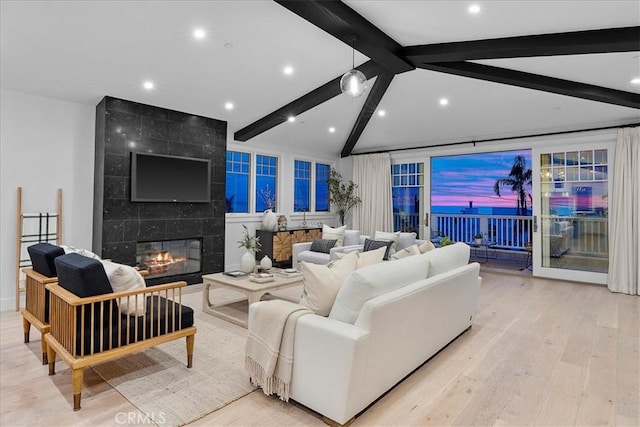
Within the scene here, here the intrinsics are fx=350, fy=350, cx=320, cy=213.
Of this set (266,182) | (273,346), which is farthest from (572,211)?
(273,346)

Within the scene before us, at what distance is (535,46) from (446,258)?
221cm

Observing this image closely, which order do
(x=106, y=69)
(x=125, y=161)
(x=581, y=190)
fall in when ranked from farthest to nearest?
(x=581, y=190)
(x=125, y=161)
(x=106, y=69)

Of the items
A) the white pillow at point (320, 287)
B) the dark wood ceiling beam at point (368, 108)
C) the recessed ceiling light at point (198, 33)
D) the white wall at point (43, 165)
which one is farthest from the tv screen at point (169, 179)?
the white pillow at point (320, 287)

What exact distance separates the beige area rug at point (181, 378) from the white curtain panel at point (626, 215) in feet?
18.4

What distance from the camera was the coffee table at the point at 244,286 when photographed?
3.65 m

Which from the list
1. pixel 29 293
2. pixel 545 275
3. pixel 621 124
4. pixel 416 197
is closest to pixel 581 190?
→ pixel 621 124

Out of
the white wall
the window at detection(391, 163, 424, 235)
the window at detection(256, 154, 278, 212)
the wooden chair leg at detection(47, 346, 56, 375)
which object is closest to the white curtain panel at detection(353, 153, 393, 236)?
the window at detection(391, 163, 424, 235)

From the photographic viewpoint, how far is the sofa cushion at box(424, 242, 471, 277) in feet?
10.00

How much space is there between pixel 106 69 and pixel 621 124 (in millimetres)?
7191

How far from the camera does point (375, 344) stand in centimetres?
212

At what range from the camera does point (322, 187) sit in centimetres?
865

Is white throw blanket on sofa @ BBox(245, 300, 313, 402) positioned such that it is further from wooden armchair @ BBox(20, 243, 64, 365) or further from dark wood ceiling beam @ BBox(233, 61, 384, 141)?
dark wood ceiling beam @ BBox(233, 61, 384, 141)

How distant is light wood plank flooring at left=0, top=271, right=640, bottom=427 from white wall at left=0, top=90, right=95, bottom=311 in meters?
1.18

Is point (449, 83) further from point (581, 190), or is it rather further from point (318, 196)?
point (318, 196)
